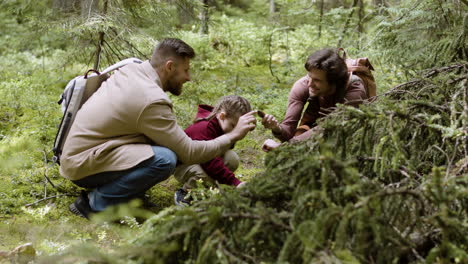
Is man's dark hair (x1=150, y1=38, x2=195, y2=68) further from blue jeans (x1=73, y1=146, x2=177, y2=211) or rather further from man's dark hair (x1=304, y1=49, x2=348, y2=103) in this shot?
man's dark hair (x1=304, y1=49, x2=348, y2=103)

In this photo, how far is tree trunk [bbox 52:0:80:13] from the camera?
591 centimetres

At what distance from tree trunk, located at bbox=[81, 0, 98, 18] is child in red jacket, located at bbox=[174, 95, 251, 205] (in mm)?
2393

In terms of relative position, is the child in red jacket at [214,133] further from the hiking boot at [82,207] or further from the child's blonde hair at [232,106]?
the hiking boot at [82,207]

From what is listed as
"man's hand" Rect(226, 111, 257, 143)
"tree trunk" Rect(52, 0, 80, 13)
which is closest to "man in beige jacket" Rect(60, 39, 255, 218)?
"man's hand" Rect(226, 111, 257, 143)

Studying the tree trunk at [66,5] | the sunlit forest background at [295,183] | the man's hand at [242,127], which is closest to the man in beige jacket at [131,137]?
the man's hand at [242,127]

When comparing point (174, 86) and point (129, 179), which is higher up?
point (174, 86)

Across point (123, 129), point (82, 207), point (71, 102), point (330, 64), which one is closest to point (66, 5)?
point (71, 102)

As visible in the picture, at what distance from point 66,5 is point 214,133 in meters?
3.56

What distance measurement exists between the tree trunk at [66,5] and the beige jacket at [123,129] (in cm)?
293

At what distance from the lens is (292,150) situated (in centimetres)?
214

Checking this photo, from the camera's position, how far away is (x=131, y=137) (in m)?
3.57

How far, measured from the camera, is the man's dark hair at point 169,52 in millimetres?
3672

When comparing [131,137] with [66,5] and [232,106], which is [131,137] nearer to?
[232,106]

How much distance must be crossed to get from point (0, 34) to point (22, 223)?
1271 cm
